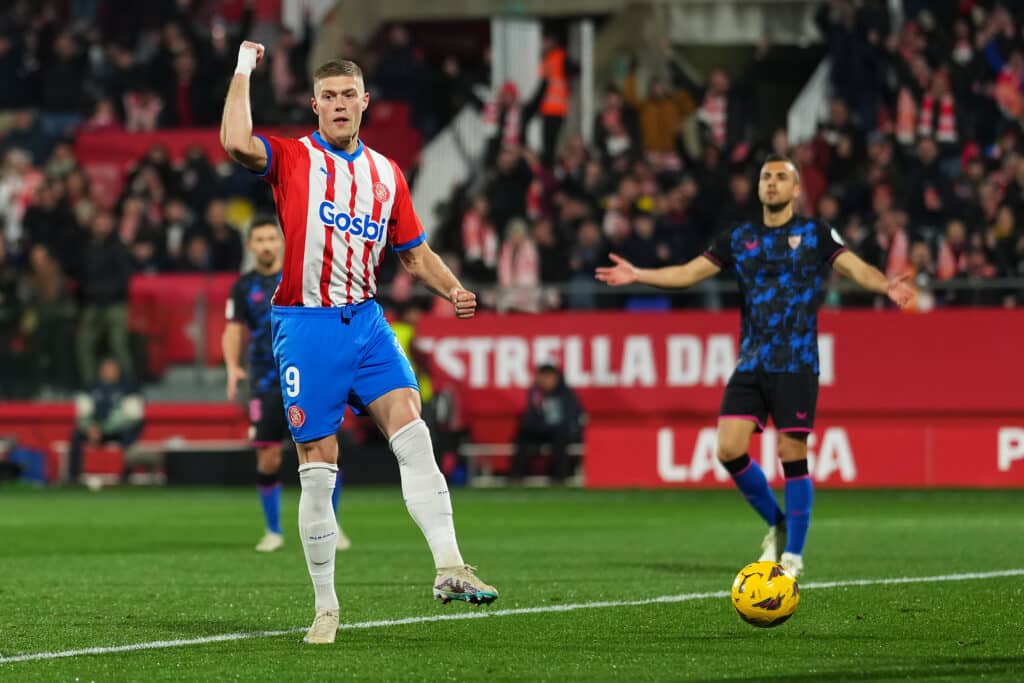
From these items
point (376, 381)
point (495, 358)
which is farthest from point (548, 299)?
point (376, 381)

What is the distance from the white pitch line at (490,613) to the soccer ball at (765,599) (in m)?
1.16

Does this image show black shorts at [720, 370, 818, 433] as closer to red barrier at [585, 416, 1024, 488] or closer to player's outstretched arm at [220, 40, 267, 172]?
player's outstretched arm at [220, 40, 267, 172]

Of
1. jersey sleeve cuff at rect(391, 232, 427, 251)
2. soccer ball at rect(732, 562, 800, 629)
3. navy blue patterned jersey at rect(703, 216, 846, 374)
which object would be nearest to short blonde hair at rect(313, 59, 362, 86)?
jersey sleeve cuff at rect(391, 232, 427, 251)

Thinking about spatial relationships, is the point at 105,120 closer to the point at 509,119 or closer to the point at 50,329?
the point at 50,329

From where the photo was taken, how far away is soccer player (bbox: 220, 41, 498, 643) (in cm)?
822

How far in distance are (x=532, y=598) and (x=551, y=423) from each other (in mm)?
12743

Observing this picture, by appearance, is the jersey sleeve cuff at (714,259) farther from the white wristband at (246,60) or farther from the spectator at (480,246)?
the spectator at (480,246)

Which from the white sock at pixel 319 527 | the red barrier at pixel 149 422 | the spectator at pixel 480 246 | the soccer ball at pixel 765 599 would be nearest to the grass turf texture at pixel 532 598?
the soccer ball at pixel 765 599

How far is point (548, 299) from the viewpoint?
23.4 metres

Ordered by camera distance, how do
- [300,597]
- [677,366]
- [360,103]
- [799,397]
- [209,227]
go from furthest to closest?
1. [209,227]
2. [677,366]
3. [799,397]
4. [300,597]
5. [360,103]

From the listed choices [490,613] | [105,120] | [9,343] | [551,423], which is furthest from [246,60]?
[105,120]

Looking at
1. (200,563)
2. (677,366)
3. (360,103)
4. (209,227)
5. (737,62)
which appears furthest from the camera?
(737,62)

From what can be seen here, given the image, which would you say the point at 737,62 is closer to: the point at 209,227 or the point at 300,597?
the point at 209,227

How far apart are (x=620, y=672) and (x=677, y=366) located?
1570 cm
